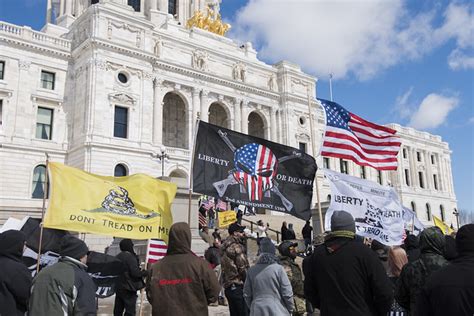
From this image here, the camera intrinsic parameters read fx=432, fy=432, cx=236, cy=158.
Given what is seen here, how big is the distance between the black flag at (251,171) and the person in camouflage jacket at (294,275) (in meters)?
2.67

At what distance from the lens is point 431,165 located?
62875mm

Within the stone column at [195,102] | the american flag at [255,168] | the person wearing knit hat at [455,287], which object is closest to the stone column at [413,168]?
the stone column at [195,102]

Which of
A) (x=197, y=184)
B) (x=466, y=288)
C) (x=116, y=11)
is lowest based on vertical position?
(x=466, y=288)

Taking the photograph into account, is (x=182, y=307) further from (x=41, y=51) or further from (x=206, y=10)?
(x=206, y=10)

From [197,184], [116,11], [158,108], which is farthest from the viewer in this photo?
[158,108]

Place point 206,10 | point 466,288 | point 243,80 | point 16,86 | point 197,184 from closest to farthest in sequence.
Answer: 1. point 466,288
2. point 197,184
3. point 16,86
4. point 243,80
5. point 206,10

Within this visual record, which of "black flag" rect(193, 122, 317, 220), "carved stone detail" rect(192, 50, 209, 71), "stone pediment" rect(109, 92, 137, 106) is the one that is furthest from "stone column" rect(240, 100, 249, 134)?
"black flag" rect(193, 122, 317, 220)

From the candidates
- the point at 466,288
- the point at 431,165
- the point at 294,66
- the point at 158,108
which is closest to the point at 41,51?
the point at 158,108

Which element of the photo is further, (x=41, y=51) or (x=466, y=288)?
(x=41, y=51)

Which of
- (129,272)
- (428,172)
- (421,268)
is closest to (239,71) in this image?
(129,272)

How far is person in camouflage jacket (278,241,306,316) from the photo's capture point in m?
5.96

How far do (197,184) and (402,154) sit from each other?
186 ft

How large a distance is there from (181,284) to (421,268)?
2470 mm

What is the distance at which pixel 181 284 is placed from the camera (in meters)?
4.36
